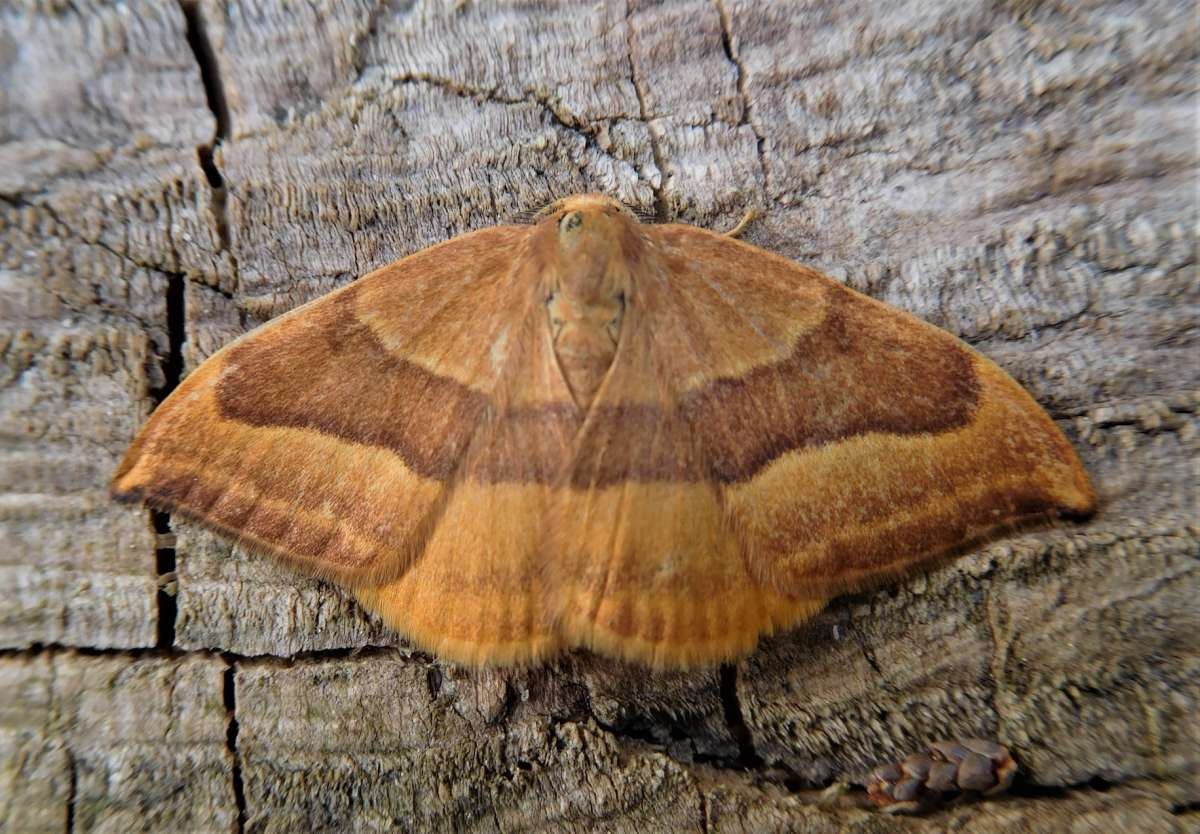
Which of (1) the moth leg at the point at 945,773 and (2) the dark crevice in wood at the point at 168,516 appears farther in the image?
(2) the dark crevice in wood at the point at 168,516

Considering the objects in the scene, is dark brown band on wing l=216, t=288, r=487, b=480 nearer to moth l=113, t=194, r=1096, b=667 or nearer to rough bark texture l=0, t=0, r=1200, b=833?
moth l=113, t=194, r=1096, b=667

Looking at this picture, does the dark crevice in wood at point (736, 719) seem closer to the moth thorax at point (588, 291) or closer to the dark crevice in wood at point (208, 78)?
the moth thorax at point (588, 291)

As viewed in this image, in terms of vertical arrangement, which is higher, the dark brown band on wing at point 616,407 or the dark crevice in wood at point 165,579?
the dark brown band on wing at point 616,407

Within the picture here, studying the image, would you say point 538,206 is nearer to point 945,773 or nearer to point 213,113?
point 213,113

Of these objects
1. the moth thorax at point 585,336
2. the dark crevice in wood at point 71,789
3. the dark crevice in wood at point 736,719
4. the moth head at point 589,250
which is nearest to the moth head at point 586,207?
the moth head at point 589,250

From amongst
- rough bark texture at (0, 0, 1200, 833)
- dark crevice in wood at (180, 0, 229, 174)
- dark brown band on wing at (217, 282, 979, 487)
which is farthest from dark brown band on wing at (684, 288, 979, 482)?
dark crevice in wood at (180, 0, 229, 174)

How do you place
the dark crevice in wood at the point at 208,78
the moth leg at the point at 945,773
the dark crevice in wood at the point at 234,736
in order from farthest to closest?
the dark crevice in wood at the point at 208,78, the dark crevice in wood at the point at 234,736, the moth leg at the point at 945,773

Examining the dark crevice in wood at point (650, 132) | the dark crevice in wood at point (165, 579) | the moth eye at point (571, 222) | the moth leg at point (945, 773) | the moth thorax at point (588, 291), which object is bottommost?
the moth leg at point (945, 773)
